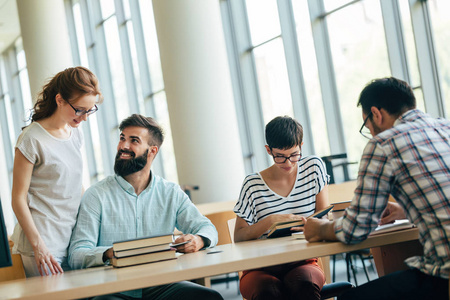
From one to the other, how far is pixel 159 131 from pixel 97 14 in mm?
9129

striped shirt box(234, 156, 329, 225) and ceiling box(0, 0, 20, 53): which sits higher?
ceiling box(0, 0, 20, 53)

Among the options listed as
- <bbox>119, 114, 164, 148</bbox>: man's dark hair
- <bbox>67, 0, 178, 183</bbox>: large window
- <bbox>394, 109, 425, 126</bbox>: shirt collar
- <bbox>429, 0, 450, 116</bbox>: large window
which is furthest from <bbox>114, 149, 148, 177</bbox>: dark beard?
<bbox>67, 0, 178, 183</bbox>: large window

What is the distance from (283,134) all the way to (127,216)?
83 cm

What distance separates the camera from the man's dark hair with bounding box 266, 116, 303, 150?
2746 millimetres

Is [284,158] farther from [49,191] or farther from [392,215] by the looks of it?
[49,191]

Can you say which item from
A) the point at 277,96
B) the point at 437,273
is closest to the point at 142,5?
the point at 277,96

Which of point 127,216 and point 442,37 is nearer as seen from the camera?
point 127,216

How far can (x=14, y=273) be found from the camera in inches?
96.3

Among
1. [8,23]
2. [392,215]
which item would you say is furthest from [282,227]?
[8,23]

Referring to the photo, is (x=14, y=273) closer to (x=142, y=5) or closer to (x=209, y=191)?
(x=209, y=191)

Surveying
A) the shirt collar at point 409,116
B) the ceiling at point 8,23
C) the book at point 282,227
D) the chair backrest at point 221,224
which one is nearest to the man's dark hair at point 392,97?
the shirt collar at point 409,116

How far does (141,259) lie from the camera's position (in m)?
2.05

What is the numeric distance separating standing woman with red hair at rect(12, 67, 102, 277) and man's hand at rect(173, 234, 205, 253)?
49cm

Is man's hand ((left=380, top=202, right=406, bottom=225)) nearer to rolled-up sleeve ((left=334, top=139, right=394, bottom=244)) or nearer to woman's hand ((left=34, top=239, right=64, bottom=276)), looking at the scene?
rolled-up sleeve ((left=334, top=139, right=394, bottom=244))
